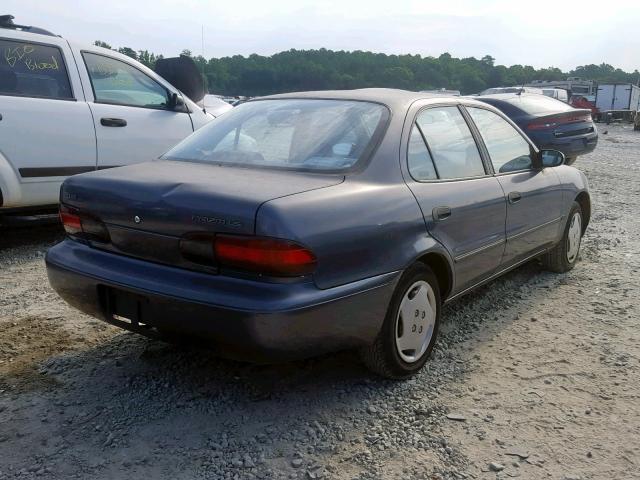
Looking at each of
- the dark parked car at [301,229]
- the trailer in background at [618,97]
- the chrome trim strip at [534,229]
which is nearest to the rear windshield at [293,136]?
the dark parked car at [301,229]

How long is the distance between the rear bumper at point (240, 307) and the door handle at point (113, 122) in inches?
114

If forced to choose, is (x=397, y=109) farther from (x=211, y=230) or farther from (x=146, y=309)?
(x=146, y=309)

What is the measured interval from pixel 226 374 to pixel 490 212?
1.79m

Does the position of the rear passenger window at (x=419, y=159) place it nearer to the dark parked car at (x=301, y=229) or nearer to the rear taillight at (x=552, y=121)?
the dark parked car at (x=301, y=229)

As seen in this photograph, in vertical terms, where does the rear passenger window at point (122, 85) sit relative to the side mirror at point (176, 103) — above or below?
above

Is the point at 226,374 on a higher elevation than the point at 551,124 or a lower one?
lower

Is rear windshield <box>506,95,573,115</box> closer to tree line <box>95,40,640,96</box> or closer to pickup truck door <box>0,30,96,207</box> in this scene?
pickup truck door <box>0,30,96,207</box>

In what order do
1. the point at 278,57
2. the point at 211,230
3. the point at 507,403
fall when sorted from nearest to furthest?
the point at 211,230 < the point at 507,403 < the point at 278,57

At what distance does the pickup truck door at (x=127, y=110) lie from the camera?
5590 millimetres

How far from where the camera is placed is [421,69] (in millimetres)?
64688

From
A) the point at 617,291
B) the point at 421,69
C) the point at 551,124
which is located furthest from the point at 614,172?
the point at 421,69

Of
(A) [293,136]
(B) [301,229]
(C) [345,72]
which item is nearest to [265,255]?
(B) [301,229]

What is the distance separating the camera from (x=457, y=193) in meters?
3.49

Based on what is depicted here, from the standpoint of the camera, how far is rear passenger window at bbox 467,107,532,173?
4090 mm
